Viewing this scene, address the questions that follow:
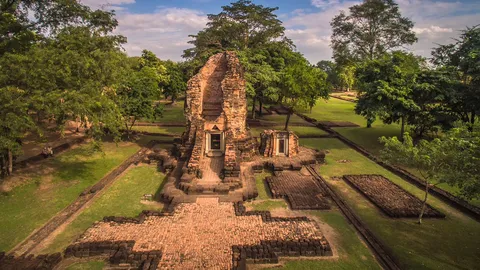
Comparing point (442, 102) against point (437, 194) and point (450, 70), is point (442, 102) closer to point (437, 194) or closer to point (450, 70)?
point (450, 70)

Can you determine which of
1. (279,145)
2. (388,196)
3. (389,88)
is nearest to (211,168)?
(279,145)

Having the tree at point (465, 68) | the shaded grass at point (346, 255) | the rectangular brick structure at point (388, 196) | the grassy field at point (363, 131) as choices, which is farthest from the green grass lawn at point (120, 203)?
the tree at point (465, 68)

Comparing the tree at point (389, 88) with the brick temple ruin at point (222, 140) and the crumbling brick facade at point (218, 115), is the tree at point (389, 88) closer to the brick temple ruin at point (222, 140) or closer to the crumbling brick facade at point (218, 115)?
the brick temple ruin at point (222, 140)

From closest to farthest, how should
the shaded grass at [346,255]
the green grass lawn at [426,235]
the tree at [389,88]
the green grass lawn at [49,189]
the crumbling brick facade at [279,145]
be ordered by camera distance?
→ 1. the shaded grass at [346,255]
2. the green grass lawn at [426,235]
3. the green grass lawn at [49,189]
4. the crumbling brick facade at [279,145]
5. the tree at [389,88]

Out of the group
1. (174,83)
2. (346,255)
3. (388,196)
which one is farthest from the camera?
(174,83)

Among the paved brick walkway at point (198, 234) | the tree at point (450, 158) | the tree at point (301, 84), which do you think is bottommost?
the paved brick walkway at point (198, 234)

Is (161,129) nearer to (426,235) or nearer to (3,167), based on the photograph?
(3,167)

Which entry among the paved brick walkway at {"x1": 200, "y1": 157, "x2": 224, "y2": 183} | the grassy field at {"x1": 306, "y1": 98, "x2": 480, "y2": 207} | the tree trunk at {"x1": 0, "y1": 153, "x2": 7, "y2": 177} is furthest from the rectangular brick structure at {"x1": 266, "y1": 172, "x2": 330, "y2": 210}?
the tree trunk at {"x1": 0, "y1": 153, "x2": 7, "y2": 177}
